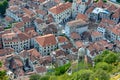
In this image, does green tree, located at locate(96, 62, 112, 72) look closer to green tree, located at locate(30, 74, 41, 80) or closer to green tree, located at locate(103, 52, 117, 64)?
green tree, located at locate(103, 52, 117, 64)

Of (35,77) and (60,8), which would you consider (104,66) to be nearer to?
(35,77)

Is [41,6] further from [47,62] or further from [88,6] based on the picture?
[47,62]

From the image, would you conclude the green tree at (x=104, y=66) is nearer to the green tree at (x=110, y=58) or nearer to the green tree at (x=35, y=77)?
the green tree at (x=110, y=58)

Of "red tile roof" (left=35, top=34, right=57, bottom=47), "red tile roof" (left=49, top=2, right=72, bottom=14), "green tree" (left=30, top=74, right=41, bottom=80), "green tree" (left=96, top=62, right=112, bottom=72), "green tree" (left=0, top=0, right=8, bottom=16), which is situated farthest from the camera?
"green tree" (left=0, top=0, right=8, bottom=16)

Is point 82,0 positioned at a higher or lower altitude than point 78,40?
higher

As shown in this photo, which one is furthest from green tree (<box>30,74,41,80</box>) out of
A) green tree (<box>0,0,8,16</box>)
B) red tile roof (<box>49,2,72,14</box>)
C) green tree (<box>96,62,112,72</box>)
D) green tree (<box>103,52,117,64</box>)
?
green tree (<box>0,0,8,16</box>)

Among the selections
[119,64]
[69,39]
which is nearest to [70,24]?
[69,39]

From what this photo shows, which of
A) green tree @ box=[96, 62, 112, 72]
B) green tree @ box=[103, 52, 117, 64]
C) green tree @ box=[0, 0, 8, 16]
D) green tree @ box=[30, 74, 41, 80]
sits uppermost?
green tree @ box=[0, 0, 8, 16]

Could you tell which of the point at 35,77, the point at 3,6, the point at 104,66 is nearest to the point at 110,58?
the point at 104,66

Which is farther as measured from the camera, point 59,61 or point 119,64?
point 59,61

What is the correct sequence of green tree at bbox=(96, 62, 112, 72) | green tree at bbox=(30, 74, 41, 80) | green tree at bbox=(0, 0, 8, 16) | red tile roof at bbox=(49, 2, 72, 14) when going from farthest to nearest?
green tree at bbox=(0, 0, 8, 16)
red tile roof at bbox=(49, 2, 72, 14)
green tree at bbox=(30, 74, 41, 80)
green tree at bbox=(96, 62, 112, 72)

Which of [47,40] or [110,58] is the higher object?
[110,58]
